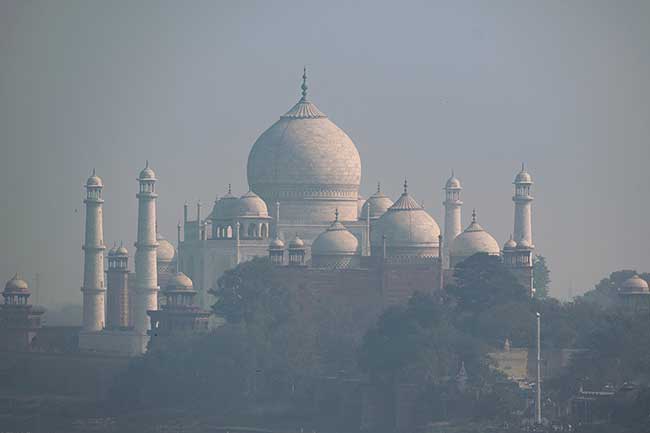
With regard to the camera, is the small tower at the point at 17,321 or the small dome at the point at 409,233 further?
the small tower at the point at 17,321

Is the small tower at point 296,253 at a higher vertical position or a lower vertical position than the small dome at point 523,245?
lower

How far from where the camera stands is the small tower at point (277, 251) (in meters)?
118

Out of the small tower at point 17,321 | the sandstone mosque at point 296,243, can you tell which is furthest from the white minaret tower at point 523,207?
the small tower at point 17,321

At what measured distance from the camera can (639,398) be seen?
89.3 metres

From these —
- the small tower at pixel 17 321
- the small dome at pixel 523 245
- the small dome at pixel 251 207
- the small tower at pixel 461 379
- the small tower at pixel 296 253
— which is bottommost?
the small tower at pixel 461 379

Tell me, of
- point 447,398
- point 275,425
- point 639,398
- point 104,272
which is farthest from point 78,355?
point 639,398

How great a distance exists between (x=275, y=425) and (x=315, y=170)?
2282 cm

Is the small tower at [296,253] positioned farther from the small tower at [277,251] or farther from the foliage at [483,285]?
the foliage at [483,285]

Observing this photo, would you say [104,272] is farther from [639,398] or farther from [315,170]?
[639,398]

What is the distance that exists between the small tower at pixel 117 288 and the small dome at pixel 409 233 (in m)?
12.1

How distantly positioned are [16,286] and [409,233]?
1875cm

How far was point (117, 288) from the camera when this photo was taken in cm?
12438

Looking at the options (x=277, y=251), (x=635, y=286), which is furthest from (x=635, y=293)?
(x=277, y=251)

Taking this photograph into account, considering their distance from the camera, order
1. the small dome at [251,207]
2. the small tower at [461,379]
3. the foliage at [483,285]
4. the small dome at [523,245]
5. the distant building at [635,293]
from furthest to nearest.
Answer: the small dome at [251,207], the small dome at [523,245], the distant building at [635,293], the foliage at [483,285], the small tower at [461,379]
